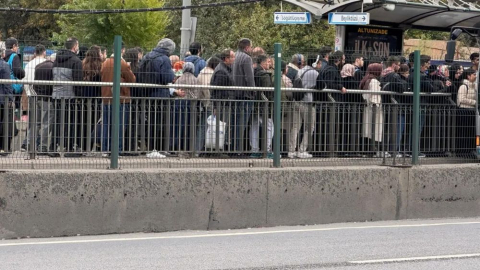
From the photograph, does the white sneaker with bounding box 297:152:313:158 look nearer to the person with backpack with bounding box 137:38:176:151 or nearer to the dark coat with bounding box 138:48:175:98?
the person with backpack with bounding box 137:38:176:151

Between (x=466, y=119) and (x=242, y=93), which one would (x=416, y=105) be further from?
(x=242, y=93)

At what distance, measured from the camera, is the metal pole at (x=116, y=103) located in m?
11.8

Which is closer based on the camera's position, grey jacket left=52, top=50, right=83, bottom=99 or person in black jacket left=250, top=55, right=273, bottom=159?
grey jacket left=52, top=50, right=83, bottom=99

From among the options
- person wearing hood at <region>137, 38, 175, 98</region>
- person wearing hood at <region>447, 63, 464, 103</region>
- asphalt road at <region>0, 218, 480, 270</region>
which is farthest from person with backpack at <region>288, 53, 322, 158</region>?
person wearing hood at <region>447, 63, 464, 103</region>

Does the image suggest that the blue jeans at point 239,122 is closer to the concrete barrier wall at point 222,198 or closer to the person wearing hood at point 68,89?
the concrete barrier wall at point 222,198

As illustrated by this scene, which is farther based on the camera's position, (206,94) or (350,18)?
(350,18)

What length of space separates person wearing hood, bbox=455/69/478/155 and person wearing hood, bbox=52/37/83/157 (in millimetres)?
5896

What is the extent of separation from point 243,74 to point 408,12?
878 centimetres

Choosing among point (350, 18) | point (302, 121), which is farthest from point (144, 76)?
point (350, 18)

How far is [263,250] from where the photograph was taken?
10477mm

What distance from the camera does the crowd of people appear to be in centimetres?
1191

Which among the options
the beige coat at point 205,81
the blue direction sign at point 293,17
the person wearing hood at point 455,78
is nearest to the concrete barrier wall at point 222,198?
the beige coat at point 205,81

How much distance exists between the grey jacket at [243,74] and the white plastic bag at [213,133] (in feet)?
1.91

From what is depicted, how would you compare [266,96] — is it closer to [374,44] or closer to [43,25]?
[374,44]
